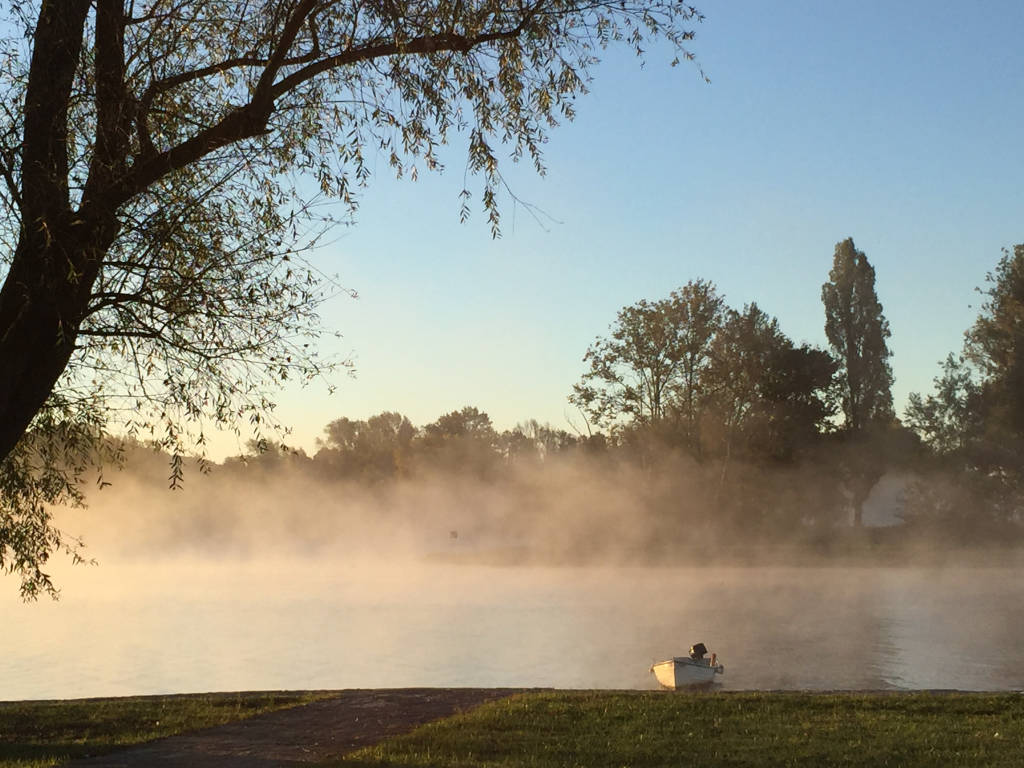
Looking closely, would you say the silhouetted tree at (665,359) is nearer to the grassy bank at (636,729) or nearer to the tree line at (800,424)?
the tree line at (800,424)

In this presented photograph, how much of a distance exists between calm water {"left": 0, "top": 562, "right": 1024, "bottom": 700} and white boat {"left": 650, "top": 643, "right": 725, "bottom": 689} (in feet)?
1.61

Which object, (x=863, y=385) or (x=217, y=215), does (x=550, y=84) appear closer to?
(x=217, y=215)

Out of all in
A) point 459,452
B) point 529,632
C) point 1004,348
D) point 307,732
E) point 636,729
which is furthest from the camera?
point 459,452

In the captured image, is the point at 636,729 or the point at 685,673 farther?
the point at 685,673

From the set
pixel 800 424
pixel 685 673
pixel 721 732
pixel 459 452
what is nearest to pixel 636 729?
pixel 721 732

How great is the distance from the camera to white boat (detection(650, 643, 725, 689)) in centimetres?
1795

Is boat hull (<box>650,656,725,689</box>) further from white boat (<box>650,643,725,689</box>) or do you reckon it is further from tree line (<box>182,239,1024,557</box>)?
tree line (<box>182,239,1024,557</box>)

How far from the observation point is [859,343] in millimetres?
52344

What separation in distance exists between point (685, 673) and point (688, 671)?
79mm

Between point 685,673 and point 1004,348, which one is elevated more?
point 1004,348

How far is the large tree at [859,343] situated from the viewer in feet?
170

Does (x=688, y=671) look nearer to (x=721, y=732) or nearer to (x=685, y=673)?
(x=685, y=673)

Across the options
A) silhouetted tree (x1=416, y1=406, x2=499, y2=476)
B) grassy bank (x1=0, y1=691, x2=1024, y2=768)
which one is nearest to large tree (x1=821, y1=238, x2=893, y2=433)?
silhouetted tree (x1=416, y1=406, x2=499, y2=476)

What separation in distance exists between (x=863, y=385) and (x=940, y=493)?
641 cm
